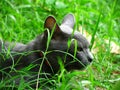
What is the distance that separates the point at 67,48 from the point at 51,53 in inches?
5.1

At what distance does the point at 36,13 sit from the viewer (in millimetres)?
4695

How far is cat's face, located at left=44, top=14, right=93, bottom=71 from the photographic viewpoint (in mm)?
3506

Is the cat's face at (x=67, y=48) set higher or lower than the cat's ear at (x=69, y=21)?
lower

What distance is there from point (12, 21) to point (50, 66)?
1.12 meters

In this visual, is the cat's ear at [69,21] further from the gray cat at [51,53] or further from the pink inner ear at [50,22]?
the pink inner ear at [50,22]

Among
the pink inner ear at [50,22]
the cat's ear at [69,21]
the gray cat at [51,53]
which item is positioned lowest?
the gray cat at [51,53]

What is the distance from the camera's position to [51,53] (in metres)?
3.52

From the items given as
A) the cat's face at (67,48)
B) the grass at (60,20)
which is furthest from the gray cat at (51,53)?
the grass at (60,20)

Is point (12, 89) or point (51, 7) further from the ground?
point (51, 7)

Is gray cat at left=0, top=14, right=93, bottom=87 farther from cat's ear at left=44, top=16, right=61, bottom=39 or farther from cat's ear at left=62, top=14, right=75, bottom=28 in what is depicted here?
cat's ear at left=62, top=14, right=75, bottom=28

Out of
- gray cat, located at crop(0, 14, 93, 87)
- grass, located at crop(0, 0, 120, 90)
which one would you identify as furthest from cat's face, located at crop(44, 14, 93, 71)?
grass, located at crop(0, 0, 120, 90)

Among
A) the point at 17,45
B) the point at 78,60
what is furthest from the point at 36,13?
the point at 78,60

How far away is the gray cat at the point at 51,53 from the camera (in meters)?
3.51

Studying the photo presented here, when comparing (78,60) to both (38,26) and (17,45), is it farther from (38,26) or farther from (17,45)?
(38,26)
